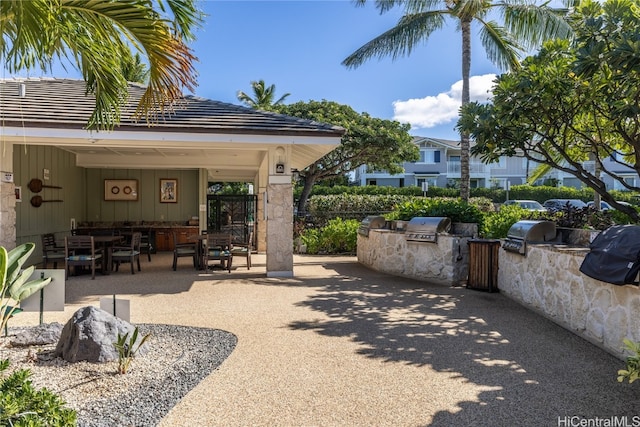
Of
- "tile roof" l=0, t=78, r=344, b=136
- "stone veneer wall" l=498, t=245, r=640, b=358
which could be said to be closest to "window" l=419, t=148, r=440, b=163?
"tile roof" l=0, t=78, r=344, b=136

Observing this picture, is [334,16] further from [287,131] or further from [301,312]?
[301,312]

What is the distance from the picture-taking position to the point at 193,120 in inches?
366

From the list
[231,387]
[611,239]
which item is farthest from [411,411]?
[611,239]

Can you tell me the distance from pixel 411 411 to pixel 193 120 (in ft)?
25.0

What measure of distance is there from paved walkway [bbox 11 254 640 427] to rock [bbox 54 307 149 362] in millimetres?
1135

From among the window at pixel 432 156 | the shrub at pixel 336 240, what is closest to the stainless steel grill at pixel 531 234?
the shrub at pixel 336 240

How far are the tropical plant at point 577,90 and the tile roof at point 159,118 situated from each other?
311cm

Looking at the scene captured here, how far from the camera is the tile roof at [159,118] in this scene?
863 cm

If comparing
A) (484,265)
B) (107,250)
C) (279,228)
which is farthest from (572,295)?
(107,250)

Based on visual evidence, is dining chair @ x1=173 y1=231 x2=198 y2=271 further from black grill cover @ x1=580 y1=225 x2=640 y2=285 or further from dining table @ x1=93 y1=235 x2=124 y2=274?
black grill cover @ x1=580 y1=225 x2=640 y2=285

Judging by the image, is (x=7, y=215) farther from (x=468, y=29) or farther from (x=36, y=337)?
(x=468, y=29)

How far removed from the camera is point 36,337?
15.8 ft

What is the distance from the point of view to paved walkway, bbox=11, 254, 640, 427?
3.39 meters

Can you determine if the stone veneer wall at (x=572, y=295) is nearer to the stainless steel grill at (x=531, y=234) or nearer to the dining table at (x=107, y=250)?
the stainless steel grill at (x=531, y=234)
